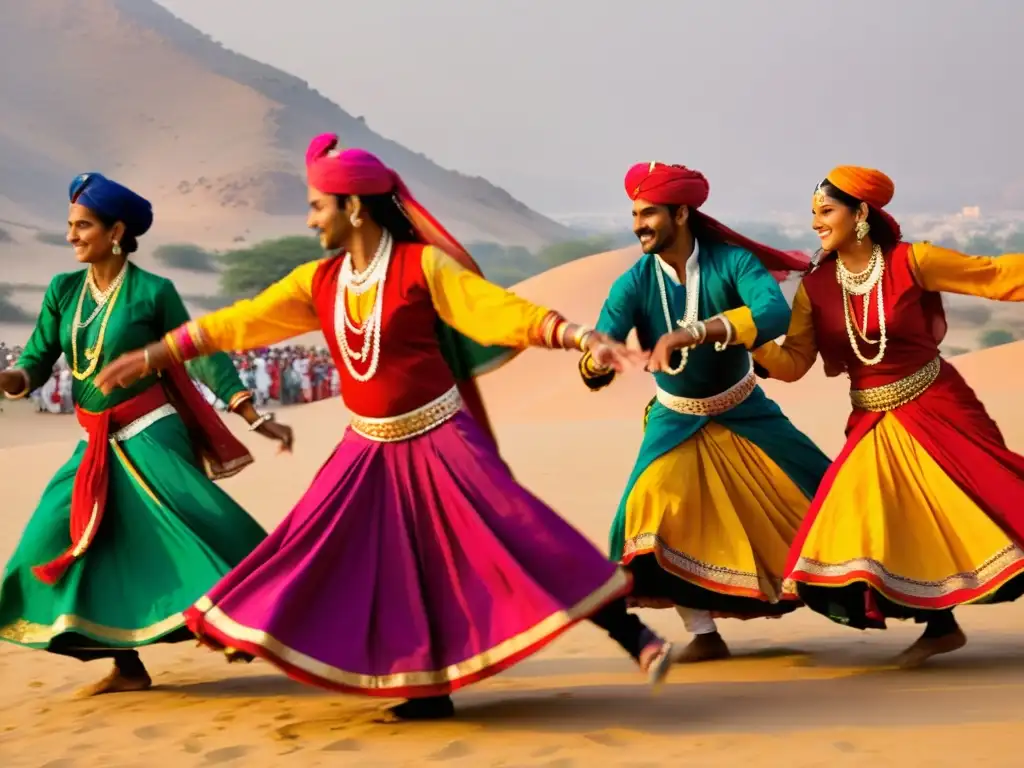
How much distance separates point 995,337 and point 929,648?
51.7 meters

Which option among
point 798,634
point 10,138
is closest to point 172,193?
point 10,138

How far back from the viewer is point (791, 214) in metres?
Result: 89.7

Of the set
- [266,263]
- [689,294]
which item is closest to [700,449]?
[689,294]

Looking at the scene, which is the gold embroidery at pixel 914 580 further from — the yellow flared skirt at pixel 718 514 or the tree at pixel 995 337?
the tree at pixel 995 337

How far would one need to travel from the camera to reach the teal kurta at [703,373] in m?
6.21

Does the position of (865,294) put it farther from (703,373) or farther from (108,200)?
(108,200)

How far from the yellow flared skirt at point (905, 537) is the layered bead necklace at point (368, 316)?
184 centimetres

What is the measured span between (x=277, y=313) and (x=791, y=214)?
8650 centimetres

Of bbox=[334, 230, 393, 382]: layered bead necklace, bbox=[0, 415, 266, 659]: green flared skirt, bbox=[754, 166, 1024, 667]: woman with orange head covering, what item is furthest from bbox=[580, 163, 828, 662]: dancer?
bbox=[0, 415, 266, 659]: green flared skirt

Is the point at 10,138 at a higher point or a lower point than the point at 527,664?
higher

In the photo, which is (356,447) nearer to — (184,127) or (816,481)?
(816,481)

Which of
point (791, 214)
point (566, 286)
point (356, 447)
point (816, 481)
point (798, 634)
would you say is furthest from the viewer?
point (791, 214)

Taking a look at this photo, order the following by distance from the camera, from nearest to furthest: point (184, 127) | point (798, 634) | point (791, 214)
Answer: point (798, 634) → point (791, 214) → point (184, 127)

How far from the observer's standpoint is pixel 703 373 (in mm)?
6332
